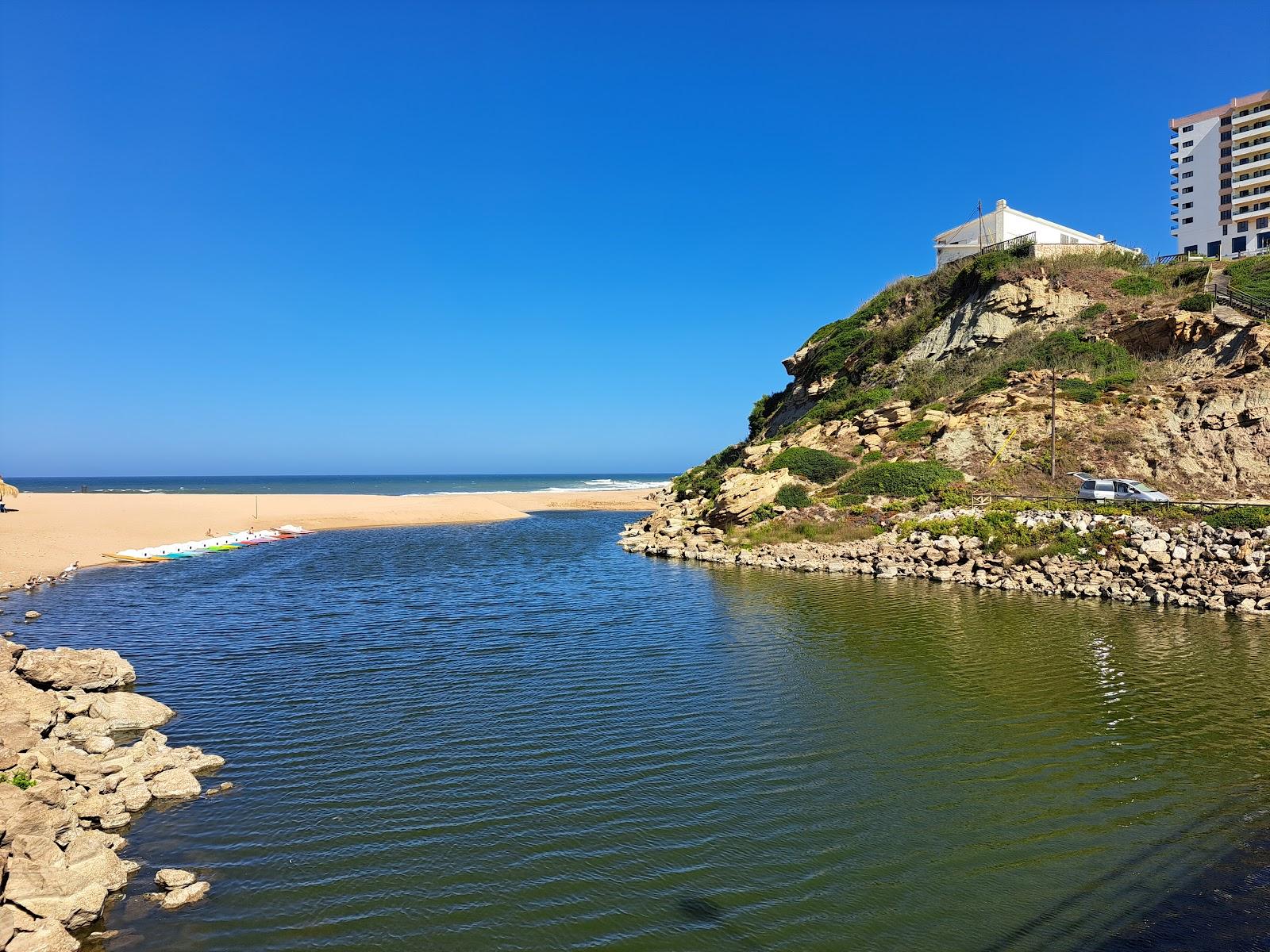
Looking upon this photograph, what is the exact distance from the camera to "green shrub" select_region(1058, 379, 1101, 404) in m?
39.9

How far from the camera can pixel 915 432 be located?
42969 millimetres

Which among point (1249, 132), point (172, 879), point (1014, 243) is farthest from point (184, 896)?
point (1249, 132)

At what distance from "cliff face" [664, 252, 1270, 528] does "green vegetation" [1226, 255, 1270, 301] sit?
1.70 meters

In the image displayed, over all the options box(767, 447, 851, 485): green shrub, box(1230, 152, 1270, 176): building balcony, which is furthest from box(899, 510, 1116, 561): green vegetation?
box(1230, 152, 1270, 176): building balcony

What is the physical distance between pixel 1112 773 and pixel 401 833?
37.2 feet

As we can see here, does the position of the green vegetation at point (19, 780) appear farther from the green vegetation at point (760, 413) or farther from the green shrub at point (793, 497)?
the green vegetation at point (760, 413)

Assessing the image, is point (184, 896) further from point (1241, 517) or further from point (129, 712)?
point (1241, 517)

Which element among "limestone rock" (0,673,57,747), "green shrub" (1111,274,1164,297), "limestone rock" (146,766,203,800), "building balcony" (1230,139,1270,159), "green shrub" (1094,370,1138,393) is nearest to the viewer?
"limestone rock" (146,766,203,800)

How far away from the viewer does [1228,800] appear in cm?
1081

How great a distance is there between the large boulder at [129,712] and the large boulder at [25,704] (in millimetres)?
841

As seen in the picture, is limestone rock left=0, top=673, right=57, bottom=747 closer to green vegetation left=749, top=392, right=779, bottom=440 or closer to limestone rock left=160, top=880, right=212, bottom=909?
limestone rock left=160, top=880, right=212, bottom=909

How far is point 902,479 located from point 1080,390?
12117mm

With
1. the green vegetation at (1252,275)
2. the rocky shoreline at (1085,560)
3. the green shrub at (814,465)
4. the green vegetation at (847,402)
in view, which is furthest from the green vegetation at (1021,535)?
the green vegetation at (1252,275)

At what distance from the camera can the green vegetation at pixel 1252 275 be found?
43781 millimetres
